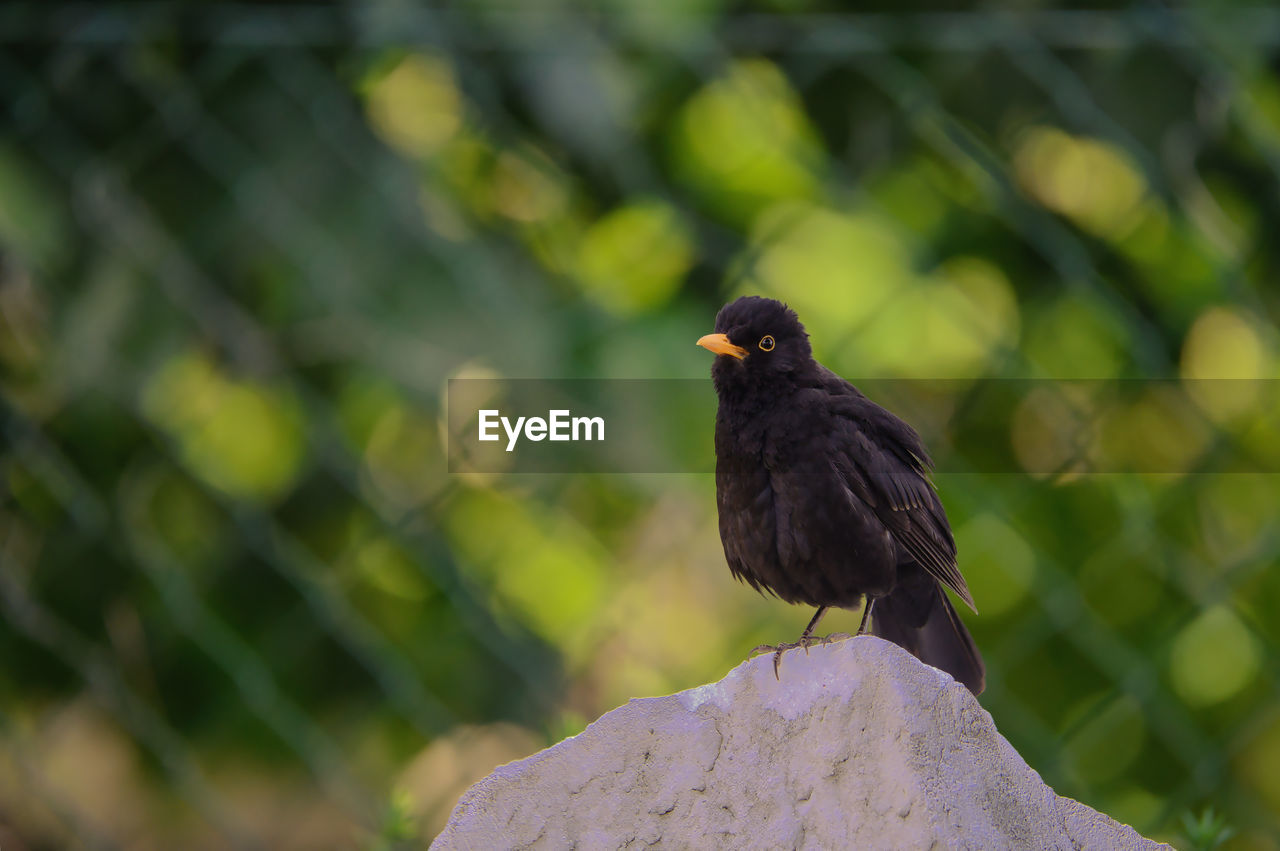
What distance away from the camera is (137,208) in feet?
5.06

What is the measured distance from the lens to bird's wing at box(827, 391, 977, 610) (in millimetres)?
935

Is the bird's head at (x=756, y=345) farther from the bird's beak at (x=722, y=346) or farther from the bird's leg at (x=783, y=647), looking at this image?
the bird's leg at (x=783, y=647)

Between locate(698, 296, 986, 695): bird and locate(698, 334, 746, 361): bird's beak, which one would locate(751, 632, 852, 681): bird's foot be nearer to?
locate(698, 296, 986, 695): bird

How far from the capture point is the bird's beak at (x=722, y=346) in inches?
37.5

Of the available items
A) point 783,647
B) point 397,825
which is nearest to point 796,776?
point 783,647

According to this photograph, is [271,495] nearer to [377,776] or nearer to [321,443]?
[321,443]

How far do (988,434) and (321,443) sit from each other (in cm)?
75

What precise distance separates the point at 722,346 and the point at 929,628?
0.90 ft

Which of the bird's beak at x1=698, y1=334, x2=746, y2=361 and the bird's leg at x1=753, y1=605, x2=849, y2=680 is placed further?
the bird's beak at x1=698, y1=334, x2=746, y2=361

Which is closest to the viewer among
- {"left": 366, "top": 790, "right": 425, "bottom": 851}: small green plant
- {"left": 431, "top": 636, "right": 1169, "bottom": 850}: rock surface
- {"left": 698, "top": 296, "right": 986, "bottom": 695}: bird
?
{"left": 431, "top": 636, "right": 1169, "bottom": 850}: rock surface

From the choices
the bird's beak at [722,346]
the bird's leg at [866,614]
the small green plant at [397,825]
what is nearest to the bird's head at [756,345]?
the bird's beak at [722,346]

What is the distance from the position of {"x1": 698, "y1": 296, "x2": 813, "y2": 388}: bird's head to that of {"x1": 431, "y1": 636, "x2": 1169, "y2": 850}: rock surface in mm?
240

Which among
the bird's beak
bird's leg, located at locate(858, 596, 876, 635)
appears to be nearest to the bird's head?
the bird's beak

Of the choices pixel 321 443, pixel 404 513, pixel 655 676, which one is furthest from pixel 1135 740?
pixel 321 443
